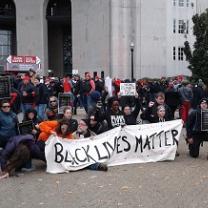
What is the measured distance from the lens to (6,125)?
997 cm

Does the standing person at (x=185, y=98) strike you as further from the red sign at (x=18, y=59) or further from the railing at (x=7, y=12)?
the railing at (x=7, y=12)

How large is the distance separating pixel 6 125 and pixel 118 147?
7.84 ft

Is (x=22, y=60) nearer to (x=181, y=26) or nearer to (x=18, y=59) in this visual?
(x=18, y=59)

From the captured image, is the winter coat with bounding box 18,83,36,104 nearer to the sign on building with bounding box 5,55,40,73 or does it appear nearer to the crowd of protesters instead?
the crowd of protesters

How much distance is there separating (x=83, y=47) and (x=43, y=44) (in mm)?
4410

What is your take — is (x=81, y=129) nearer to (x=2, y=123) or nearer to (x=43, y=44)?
(x=2, y=123)

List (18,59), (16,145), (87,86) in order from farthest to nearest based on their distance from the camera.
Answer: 1. (18,59)
2. (87,86)
3. (16,145)

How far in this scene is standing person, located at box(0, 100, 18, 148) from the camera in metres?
9.95

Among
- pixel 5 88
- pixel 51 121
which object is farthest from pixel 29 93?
pixel 51 121

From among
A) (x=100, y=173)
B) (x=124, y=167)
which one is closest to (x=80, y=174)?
(x=100, y=173)

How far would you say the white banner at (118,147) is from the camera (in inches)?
385

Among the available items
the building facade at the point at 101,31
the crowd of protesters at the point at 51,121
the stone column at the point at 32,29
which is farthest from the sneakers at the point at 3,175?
the stone column at the point at 32,29

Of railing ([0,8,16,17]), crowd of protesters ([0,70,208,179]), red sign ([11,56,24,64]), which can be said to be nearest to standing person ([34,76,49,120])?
crowd of protesters ([0,70,208,179])

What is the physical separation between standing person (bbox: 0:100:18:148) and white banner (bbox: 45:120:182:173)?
2.67ft
